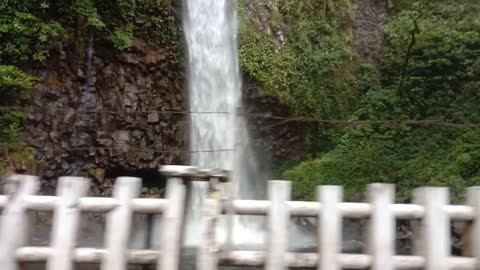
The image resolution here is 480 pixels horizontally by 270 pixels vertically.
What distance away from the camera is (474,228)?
270cm

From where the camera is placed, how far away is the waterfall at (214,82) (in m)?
9.19

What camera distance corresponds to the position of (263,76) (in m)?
9.44

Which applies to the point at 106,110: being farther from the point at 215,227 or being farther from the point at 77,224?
the point at 215,227

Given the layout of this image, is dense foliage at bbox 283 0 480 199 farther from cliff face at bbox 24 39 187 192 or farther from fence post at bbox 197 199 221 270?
fence post at bbox 197 199 221 270

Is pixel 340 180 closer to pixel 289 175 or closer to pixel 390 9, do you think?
pixel 289 175

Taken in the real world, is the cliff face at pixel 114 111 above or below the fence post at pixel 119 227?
above

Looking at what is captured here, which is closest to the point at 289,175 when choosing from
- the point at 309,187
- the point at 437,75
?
the point at 309,187

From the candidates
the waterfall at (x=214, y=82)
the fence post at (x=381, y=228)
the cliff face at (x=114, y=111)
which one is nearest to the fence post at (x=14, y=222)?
the fence post at (x=381, y=228)

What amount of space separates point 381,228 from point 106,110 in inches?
247

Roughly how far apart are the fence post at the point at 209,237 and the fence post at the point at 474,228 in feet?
4.44

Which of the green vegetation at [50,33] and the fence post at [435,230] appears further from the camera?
Result: the green vegetation at [50,33]

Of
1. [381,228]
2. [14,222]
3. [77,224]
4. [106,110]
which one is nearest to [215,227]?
[77,224]

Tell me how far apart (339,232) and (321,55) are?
7980mm

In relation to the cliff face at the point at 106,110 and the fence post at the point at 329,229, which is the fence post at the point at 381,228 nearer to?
the fence post at the point at 329,229
